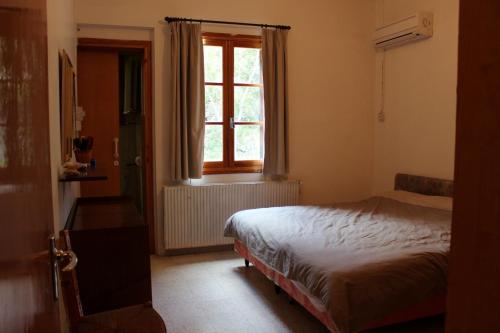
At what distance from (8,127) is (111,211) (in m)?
2.34

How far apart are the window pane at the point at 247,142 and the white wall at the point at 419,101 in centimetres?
154

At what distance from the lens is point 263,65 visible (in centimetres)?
468

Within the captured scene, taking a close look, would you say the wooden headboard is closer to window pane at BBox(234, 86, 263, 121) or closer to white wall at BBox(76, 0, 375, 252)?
white wall at BBox(76, 0, 375, 252)

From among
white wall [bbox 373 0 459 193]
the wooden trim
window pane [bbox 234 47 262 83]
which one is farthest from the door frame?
white wall [bbox 373 0 459 193]

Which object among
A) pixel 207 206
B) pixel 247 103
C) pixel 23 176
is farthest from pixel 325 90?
pixel 23 176

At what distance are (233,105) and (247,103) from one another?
0.57ft

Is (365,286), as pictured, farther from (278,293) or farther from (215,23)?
(215,23)

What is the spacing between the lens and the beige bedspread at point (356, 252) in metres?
2.36

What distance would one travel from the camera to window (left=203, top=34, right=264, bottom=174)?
4.70 metres

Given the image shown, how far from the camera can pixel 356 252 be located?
2770 mm

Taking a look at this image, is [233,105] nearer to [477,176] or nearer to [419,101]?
[419,101]

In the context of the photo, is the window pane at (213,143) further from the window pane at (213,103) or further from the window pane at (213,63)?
the window pane at (213,63)

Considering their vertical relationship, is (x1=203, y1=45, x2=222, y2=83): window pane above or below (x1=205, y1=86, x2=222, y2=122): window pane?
above

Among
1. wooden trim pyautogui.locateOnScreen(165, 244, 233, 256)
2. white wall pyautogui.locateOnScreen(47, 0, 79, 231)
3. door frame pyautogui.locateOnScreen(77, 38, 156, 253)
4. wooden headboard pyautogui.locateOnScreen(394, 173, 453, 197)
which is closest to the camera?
white wall pyautogui.locateOnScreen(47, 0, 79, 231)
